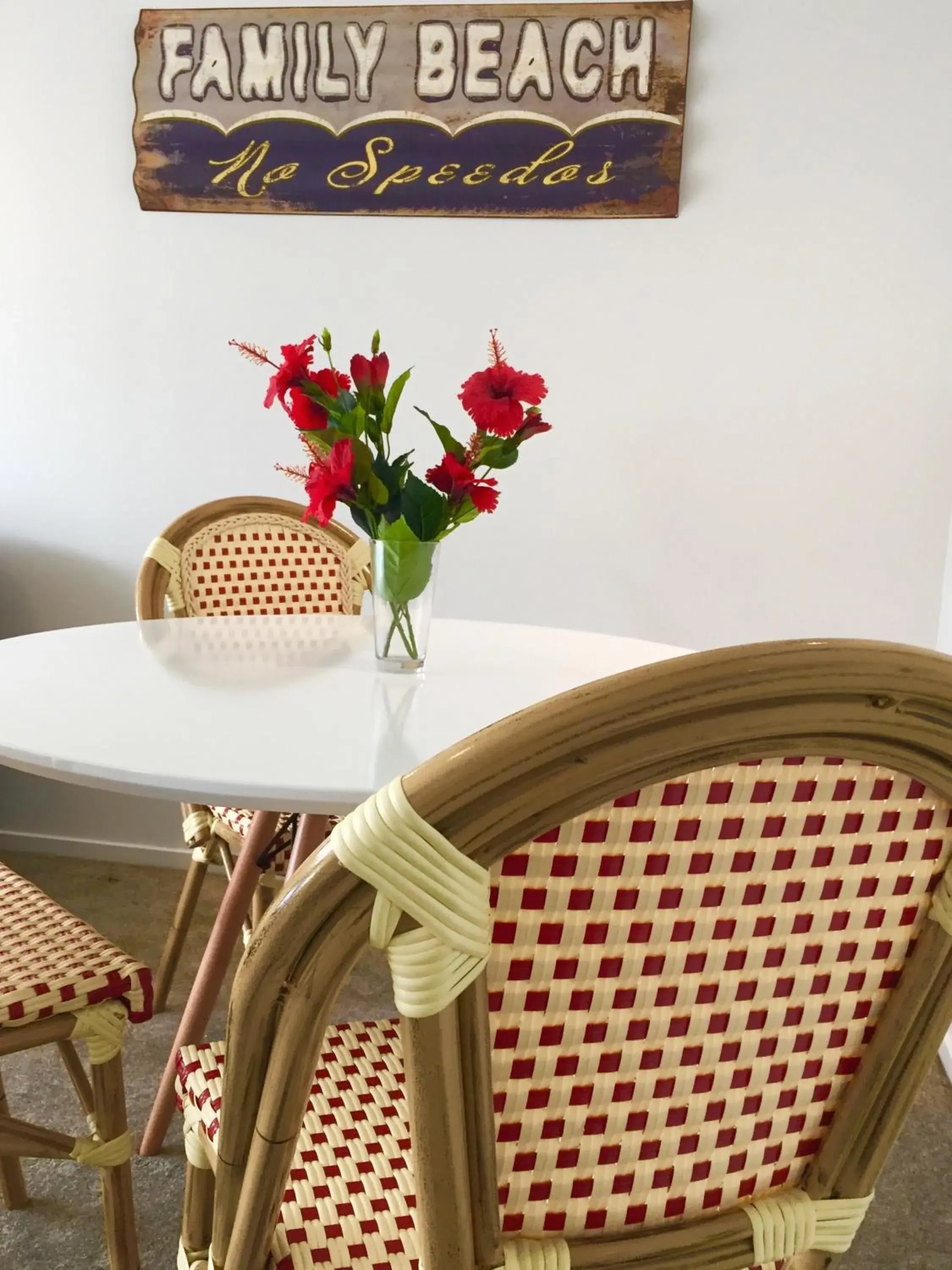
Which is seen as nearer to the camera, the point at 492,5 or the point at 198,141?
the point at 492,5

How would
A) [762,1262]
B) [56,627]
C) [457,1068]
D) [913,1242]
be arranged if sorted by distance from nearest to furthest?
[457,1068], [762,1262], [913,1242], [56,627]

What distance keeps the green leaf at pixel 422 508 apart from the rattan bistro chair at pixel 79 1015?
0.63m

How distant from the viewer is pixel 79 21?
2482mm

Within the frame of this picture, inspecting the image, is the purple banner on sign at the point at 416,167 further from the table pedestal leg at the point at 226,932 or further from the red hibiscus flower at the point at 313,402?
the table pedestal leg at the point at 226,932

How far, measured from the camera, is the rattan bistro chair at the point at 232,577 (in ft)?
6.26

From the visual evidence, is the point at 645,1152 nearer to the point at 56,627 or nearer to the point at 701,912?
the point at 701,912

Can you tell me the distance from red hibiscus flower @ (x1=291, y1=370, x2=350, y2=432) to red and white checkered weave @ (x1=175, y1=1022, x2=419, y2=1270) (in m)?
0.74

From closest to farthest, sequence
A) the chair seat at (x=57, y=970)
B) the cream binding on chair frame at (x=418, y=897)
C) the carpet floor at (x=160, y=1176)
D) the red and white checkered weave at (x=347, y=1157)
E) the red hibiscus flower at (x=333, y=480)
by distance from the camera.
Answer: the cream binding on chair frame at (x=418, y=897) → the red and white checkered weave at (x=347, y=1157) → the chair seat at (x=57, y=970) → the red hibiscus flower at (x=333, y=480) → the carpet floor at (x=160, y=1176)

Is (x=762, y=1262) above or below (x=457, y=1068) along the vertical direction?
below

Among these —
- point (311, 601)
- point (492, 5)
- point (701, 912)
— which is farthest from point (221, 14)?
point (701, 912)

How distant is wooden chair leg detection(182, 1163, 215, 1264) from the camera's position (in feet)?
3.14

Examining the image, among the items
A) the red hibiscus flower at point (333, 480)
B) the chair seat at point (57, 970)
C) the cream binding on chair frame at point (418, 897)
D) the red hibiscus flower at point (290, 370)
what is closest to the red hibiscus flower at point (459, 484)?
the red hibiscus flower at point (333, 480)

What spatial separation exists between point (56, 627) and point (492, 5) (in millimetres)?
1792

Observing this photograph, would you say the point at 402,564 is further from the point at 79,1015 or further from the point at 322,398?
the point at 79,1015
